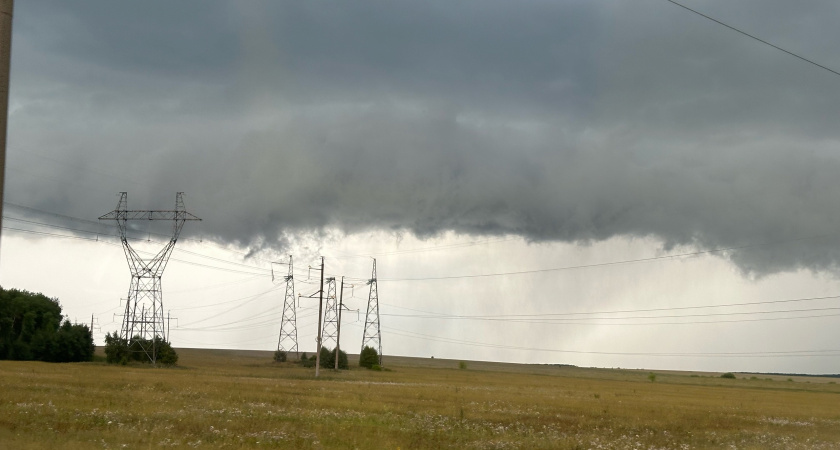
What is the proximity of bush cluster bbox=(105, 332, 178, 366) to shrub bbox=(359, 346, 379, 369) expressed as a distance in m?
49.6

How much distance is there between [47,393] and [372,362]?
12971 centimetres

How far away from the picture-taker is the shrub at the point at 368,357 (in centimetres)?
17725

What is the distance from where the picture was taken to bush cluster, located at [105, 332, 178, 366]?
132 meters

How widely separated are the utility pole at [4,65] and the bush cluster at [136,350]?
122 meters

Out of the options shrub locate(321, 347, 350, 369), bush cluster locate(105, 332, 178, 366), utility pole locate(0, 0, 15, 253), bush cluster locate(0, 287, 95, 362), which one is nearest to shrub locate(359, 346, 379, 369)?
shrub locate(321, 347, 350, 369)

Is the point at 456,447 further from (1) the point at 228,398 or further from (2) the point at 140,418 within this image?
(1) the point at 228,398

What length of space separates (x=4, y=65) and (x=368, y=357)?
166 m

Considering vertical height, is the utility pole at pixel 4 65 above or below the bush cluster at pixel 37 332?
above

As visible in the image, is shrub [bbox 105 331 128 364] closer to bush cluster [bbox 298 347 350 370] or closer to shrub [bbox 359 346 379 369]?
bush cluster [bbox 298 347 350 370]

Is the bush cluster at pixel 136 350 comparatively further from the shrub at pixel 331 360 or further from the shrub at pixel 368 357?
the shrub at pixel 368 357

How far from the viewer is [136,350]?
447 feet

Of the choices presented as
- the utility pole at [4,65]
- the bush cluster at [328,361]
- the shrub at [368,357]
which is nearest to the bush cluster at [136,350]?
the bush cluster at [328,361]

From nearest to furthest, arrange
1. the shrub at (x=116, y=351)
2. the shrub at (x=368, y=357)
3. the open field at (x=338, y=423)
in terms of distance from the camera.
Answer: the open field at (x=338, y=423)
the shrub at (x=116, y=351)
the shrub at (x=368, y=357)

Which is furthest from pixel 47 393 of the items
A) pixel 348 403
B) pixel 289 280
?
pixel 289 280
